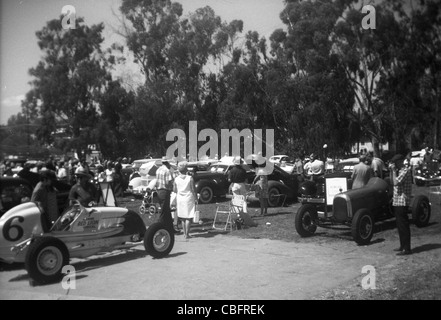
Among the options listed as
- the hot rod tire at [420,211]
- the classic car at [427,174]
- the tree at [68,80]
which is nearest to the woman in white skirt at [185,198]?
the hot rod tire at [420,211]

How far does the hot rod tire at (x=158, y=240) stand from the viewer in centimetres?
790

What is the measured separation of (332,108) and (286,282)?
23.5 metres

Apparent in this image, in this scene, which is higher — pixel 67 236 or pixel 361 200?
pixel 361 200

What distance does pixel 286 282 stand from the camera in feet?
20.9

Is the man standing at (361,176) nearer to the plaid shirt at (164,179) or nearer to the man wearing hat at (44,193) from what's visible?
the plaid shirt at (164,179)

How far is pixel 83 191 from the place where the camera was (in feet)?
27.1

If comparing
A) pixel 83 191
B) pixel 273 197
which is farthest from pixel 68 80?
pixel 83 191

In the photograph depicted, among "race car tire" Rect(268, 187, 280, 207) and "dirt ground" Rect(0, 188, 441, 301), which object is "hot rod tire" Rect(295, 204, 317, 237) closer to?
"dirt ground" Rect(0, 188, 441, 301)

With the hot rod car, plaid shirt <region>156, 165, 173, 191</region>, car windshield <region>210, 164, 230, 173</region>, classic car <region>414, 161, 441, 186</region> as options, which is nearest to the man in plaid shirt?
the hot rod car

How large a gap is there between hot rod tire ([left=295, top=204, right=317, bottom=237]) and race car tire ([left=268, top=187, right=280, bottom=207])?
555cm

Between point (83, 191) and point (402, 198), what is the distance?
5.60m

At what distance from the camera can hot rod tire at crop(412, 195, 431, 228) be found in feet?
32.8

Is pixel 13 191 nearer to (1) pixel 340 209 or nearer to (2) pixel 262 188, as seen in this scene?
(2) pixel 262 188

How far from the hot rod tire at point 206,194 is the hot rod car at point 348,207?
6991mm
